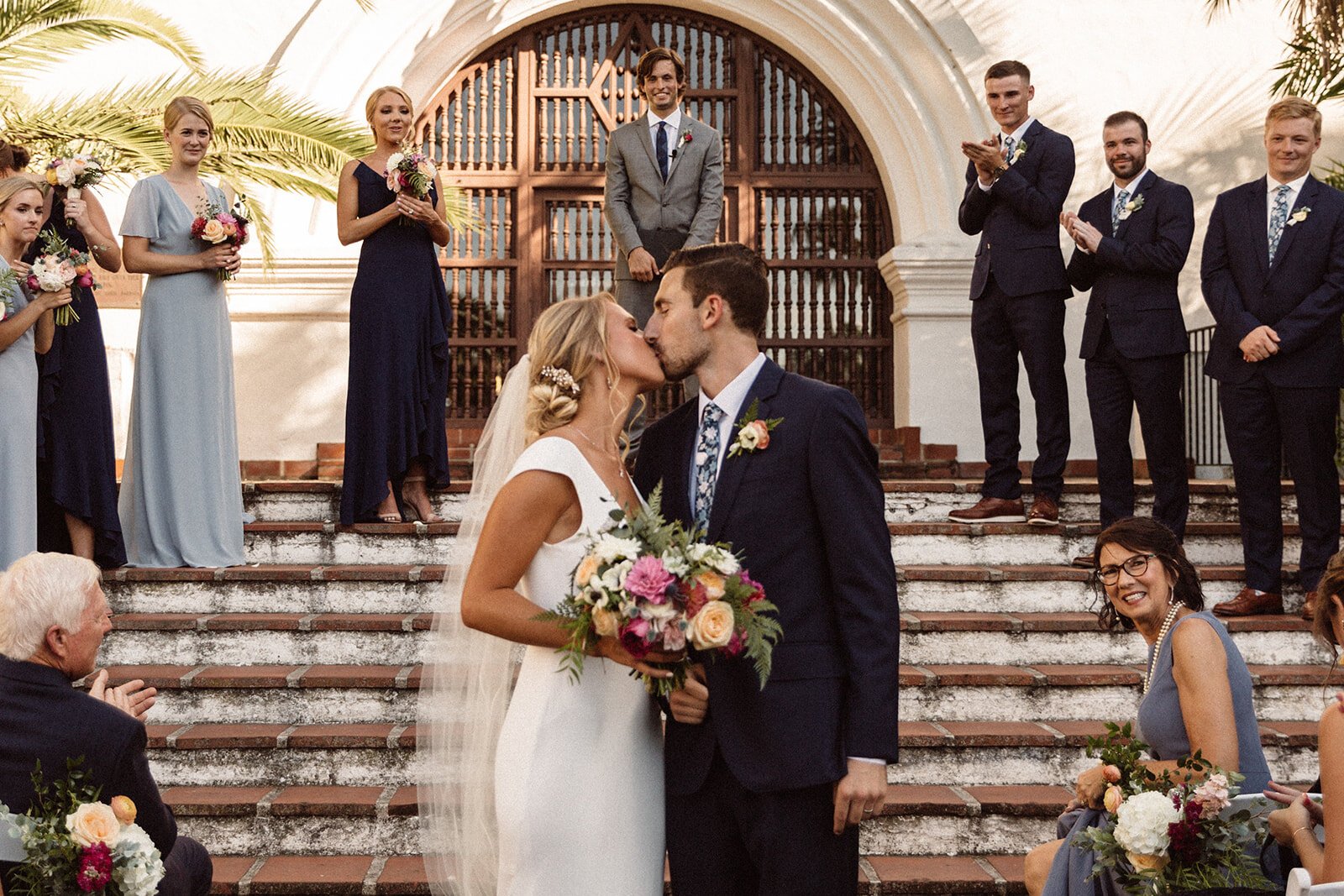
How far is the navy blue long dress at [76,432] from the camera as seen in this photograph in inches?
246

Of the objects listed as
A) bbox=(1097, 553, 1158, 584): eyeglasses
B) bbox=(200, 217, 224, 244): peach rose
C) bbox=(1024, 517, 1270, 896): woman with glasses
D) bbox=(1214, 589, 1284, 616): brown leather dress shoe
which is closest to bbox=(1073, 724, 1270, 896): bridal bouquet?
bbox=(1024, 517, 1270, 896): woman with glasses

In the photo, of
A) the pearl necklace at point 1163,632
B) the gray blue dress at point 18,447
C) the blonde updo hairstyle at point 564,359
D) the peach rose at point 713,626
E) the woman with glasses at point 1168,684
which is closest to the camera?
the peach rose at point 713,626

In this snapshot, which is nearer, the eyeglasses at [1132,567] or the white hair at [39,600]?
the white hair at [39,600]

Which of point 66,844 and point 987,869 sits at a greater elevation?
point 66,844

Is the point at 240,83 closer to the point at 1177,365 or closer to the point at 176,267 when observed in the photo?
the point at 176,267

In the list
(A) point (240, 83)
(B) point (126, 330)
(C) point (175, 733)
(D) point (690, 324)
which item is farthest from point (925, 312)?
(D) point (690, 324)

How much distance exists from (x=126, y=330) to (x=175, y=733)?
538cm

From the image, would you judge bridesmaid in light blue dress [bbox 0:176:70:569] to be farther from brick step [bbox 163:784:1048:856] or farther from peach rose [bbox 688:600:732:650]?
peach rose [bbox 688:600:732:650]

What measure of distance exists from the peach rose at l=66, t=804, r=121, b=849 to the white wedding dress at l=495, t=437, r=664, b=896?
0.89m

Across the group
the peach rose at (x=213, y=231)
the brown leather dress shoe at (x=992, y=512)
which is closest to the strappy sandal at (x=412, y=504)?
the peach rose at (x=213, y=231)

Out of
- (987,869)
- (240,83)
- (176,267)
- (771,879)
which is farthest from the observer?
(240,83)

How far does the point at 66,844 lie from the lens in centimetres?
299

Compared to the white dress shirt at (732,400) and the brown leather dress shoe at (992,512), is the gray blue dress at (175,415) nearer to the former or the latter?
the brown leather dress shoe at (992,512)

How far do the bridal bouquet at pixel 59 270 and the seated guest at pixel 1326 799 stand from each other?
5305 mm
